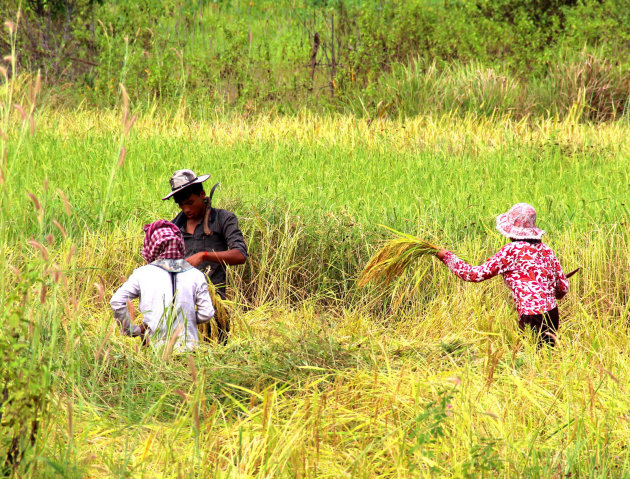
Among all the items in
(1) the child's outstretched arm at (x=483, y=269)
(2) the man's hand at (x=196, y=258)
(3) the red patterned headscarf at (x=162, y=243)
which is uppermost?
(3) the red patterned headscarf at (x=162, y=243)

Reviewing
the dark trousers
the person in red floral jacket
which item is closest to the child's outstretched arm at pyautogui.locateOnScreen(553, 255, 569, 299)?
the person in red floral jacket

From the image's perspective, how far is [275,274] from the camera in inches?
231

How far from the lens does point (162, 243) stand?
4027mm

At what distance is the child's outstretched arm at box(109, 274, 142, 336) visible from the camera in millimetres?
3895

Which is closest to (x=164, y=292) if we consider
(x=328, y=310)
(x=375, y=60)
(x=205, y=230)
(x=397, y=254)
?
(x=205, y=230)

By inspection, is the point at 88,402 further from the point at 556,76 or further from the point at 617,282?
the point at 556,76

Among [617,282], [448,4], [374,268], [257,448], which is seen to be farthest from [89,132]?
[448,4]

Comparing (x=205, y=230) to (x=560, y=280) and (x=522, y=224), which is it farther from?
(x=560, y=280)

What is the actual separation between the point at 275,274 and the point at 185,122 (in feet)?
17.3

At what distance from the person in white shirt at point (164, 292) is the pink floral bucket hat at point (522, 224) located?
176cm

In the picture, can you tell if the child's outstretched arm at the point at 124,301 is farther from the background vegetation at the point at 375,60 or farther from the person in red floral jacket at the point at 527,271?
the background vegetation at the point at 375,60

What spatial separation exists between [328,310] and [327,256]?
0.50 metres

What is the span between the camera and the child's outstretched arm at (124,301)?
3895 mm

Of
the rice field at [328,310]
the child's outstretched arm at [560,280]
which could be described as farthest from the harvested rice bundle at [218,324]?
the child's outstretched arm at [560,280]
